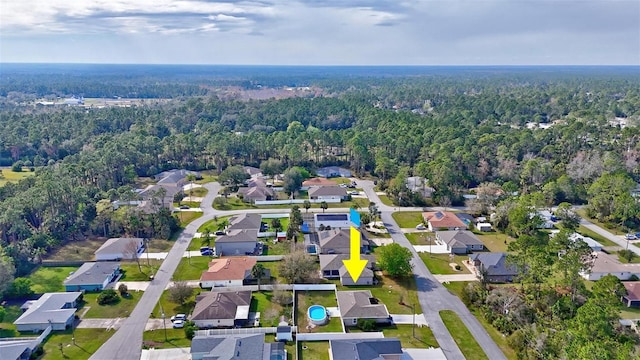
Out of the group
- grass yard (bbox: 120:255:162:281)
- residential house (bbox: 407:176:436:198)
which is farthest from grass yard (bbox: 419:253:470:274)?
grass yard (bbox: 120:255:162:281)

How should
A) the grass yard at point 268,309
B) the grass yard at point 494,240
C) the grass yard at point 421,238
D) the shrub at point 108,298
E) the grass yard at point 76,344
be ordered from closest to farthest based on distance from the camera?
1. the grass yard at point 76,344
2. the grass yard at point 268,309
3. the shrub at point 108,298
4. the grass yard at point 494,240
5. the grass yard at point 421,238

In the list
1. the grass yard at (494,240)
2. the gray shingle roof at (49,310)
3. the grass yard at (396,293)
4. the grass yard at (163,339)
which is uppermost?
the gray shingle roof at (49,310)

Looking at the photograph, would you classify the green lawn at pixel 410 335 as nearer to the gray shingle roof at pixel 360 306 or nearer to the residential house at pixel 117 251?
the gray shingle roof at pixel 360 306

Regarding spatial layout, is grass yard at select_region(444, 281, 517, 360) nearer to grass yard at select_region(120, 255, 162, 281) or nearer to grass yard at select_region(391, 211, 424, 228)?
grass yard at select_region(391, 211, 424, 228)

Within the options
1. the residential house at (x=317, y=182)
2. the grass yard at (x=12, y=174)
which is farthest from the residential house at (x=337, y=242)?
the grass yard at (x=12, y=174)

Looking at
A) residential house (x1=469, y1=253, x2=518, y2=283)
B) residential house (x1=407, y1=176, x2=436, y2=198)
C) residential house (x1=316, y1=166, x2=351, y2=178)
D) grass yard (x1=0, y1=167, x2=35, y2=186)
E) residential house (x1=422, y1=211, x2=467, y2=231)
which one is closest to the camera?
residential house (x1=469, y1=253, x2=518, y2=283)
